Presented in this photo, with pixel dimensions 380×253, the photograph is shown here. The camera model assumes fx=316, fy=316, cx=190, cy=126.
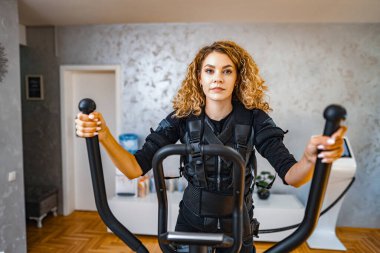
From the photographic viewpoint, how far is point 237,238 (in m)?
0.93

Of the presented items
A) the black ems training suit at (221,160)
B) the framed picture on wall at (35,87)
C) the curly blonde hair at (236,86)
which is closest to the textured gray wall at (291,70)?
the framed picture on wall at (35,87)

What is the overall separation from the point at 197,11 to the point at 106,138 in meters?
2.68

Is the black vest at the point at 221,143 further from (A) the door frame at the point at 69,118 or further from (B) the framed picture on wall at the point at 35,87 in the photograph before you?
(B) the framed picture on wall at the point at 35,87

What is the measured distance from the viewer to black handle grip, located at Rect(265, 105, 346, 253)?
0.77 m

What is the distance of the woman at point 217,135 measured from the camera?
3.88ft

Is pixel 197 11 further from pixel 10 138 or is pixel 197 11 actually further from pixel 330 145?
pixel 330 145

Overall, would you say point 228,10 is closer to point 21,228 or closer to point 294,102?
point 294,102

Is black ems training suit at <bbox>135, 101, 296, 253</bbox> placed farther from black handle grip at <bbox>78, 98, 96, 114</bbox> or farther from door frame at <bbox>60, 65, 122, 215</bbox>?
door frame at <bbox>60, 65, 122, 215</bbox>

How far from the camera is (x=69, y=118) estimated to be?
14.1 feet

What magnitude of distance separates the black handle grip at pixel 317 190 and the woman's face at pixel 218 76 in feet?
1.50

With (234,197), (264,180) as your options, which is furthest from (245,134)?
(264,180)

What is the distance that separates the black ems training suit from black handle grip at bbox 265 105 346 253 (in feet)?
0.70

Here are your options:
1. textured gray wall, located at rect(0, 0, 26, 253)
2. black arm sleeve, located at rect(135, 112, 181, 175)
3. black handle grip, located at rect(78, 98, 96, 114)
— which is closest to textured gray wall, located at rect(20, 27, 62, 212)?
textured gray wall, located at rect(0, 0, 26, 253)

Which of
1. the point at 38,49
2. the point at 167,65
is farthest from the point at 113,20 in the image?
the point at 38,49
